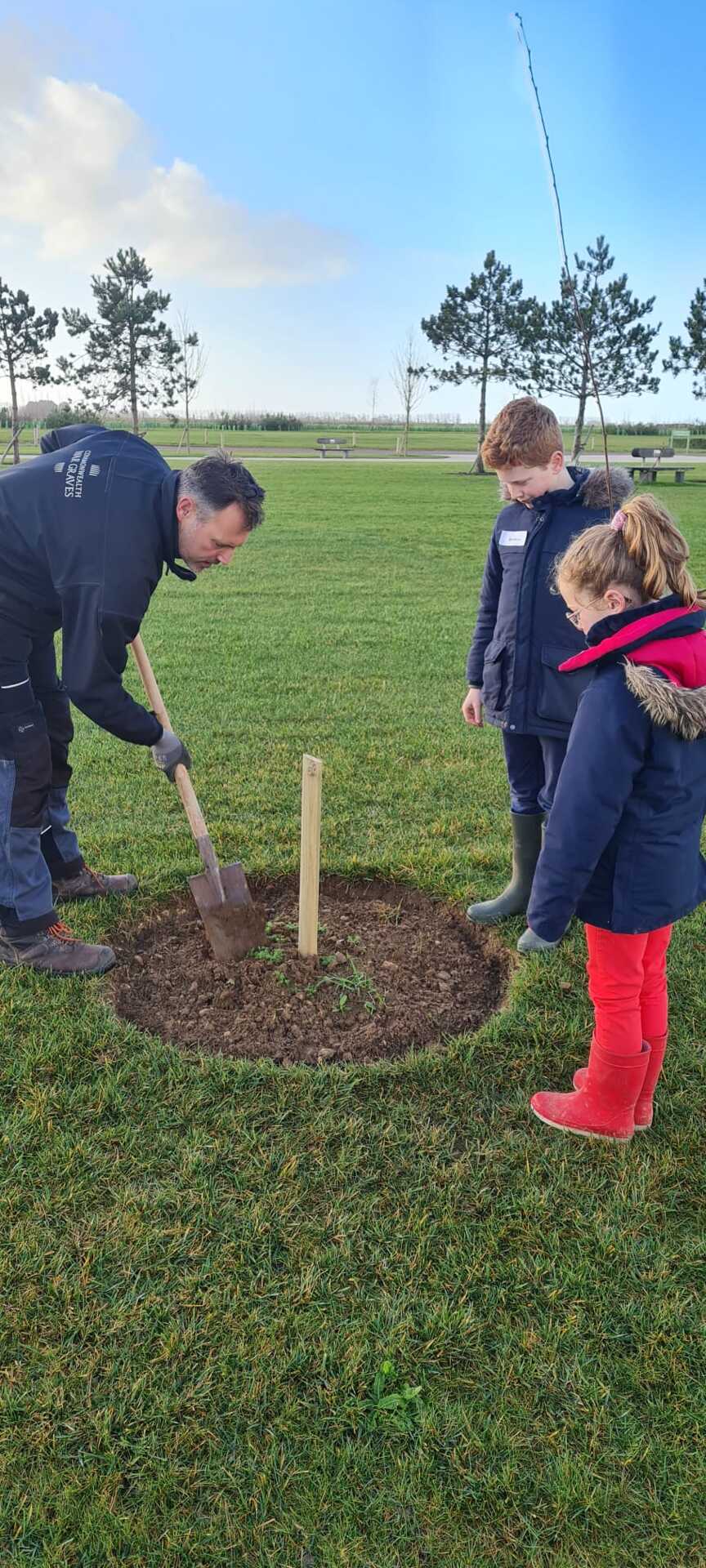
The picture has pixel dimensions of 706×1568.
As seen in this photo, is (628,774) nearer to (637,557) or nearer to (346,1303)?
(637,557)

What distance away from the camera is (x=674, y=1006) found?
3.46 metres


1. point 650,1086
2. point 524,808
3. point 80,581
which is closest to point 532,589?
point 524,808

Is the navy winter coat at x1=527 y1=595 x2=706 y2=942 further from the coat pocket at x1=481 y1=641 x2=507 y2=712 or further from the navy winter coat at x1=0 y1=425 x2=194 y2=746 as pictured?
the navy winter coat at x1=0 y1=425 x2=194 y2=746

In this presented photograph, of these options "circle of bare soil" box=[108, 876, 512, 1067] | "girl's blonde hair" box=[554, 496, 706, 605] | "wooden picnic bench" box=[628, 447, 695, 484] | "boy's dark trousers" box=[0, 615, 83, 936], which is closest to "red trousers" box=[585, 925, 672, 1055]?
"circle of bare soil" box=[108, 876, 512, 1067]

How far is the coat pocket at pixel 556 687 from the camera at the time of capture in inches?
136

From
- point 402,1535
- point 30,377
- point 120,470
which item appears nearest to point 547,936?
point 402,1535

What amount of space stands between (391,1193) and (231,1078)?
2.11 ft

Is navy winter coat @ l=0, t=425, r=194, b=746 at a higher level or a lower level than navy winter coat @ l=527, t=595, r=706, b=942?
higher

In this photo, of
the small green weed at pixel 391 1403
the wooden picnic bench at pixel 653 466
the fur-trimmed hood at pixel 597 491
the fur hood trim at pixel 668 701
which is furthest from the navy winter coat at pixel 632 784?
the wooden picnic bench at pixel 653 466

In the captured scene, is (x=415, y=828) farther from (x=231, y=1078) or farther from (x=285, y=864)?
(x=231, y=1078)

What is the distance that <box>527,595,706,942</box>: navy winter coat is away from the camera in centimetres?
238

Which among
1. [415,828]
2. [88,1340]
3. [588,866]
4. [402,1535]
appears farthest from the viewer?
[415,828]

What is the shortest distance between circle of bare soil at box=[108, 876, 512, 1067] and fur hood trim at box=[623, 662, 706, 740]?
4.77ft

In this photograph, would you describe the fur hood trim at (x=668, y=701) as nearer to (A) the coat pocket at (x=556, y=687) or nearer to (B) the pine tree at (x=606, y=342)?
(A) the coat pocket at (x=556, y=687)
